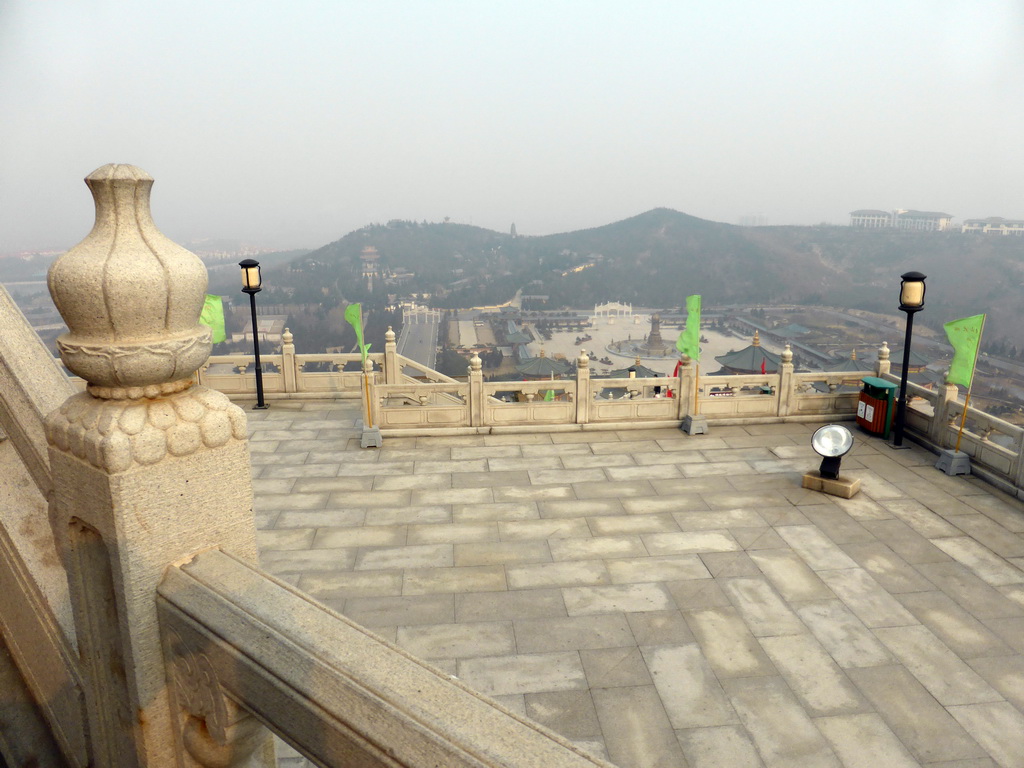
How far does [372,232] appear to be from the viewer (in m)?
79.6

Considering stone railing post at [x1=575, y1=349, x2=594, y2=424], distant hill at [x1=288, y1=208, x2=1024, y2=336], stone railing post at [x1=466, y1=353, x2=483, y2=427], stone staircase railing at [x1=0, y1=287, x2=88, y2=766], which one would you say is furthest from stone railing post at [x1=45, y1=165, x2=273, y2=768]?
distant hill at [x1=288, y1=208, x2=1024, y2=336]

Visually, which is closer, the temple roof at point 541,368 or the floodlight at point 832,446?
the floodlight at point 832,446

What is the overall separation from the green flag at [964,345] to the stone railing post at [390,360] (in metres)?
10.6

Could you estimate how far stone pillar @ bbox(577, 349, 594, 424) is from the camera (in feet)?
41.6

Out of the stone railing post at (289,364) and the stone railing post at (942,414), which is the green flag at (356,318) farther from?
the stone railing post at (942,414)

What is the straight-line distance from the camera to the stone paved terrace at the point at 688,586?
5.34 metres

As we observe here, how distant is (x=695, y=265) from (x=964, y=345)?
7578cm

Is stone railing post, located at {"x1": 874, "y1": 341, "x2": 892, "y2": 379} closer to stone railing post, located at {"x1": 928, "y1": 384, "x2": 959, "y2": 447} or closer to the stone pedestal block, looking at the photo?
stone railing post, located at {"x1": 928, "y1": 384, "x2": 959, "y2": 447}

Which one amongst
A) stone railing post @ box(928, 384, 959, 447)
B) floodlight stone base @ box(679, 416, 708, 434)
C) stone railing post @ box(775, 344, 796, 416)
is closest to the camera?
stone railing post @ box(928, 384, 959, 447)

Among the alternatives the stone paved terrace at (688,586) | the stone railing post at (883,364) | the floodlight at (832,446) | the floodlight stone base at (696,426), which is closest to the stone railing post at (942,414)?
the stone paved terrace at (688,586)

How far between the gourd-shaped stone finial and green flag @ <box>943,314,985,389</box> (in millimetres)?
11417

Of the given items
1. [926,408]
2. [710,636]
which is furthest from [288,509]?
[926,408]

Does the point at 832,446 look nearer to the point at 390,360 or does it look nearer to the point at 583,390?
the point at 583,390

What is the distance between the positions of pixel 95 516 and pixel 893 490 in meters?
10.5
